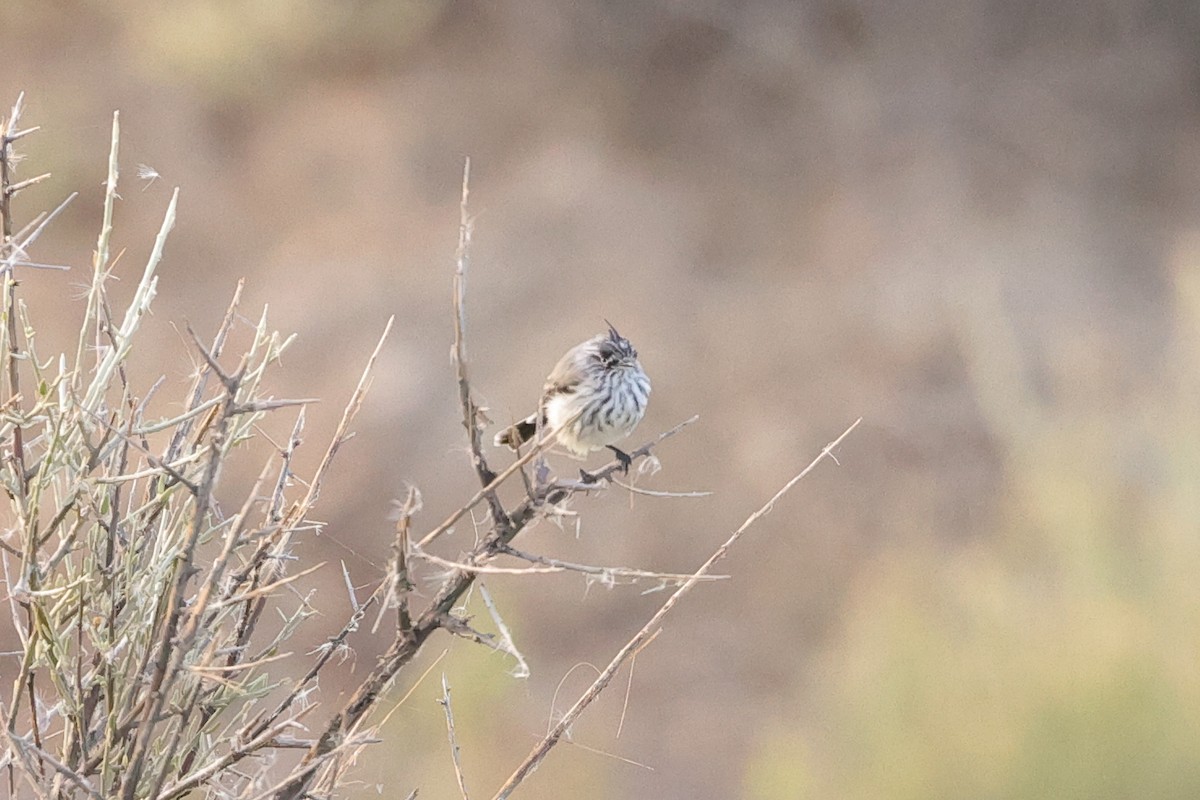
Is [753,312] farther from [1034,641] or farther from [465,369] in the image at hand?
[465,369]

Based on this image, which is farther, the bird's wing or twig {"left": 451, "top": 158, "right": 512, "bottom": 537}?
the bird's wing

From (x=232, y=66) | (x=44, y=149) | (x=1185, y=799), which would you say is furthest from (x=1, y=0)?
(x=1185, y=799)

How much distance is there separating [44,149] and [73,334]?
1.38 feet

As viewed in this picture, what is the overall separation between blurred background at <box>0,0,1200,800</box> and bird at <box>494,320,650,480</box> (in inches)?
38.3

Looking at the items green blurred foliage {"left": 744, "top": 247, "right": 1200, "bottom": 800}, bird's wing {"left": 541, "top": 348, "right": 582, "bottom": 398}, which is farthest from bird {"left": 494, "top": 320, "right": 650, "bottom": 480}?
green blurred foliage {"left": 744, "top": 247, "right": 1200, "bottom": 800}

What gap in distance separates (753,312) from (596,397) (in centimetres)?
124

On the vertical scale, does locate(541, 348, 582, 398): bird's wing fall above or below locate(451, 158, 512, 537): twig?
above

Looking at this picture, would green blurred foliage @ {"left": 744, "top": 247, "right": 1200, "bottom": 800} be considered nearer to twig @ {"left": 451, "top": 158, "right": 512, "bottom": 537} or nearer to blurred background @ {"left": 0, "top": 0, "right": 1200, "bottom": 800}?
blurred background @ {"left": 0, "top": 0, "right": 1200, "bottom": 800}

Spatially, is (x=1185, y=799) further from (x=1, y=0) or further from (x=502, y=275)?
(x=1, y=0)

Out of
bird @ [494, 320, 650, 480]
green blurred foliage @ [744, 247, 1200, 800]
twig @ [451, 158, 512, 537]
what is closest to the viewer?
twig @ [451, 158, 512, 537]

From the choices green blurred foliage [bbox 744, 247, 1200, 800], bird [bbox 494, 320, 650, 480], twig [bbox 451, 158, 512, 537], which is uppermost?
green blurred foliage [bbox 744, 247, 1200, 800]

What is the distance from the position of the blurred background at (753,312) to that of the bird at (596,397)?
0.97m

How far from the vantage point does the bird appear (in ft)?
4.82

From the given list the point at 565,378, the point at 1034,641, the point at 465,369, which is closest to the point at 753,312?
the point at 1034,641
